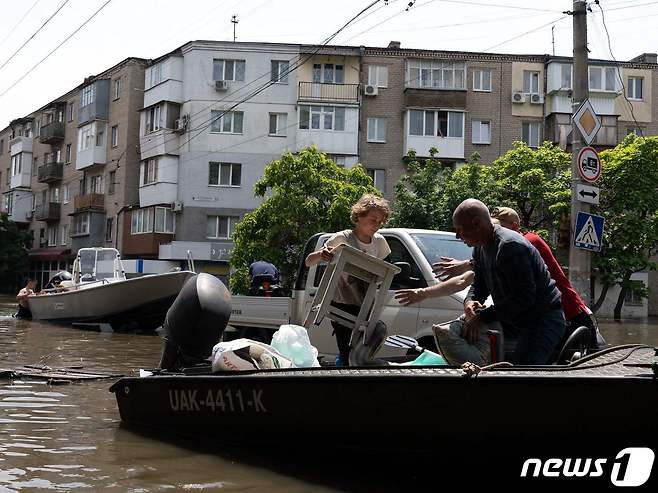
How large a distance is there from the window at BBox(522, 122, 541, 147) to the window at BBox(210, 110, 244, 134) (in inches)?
615

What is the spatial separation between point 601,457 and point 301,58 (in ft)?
135

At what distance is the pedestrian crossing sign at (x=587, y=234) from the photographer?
10805 millimetres

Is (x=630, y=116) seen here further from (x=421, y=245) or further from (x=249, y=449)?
(x=249, y=449)

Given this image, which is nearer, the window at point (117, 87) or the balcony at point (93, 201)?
the window at point (117, 87)

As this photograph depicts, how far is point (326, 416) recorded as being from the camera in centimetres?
471

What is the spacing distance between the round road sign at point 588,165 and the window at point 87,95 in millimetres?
43813

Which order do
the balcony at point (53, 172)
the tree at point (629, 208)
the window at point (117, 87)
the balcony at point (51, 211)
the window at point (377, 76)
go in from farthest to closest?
the balcony at point (51, 211), the balcony at point (53, 172), the window at point (117, 87), the window at point (377, 76), the tree at point (629, 208)

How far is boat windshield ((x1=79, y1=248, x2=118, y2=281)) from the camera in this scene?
22094mm

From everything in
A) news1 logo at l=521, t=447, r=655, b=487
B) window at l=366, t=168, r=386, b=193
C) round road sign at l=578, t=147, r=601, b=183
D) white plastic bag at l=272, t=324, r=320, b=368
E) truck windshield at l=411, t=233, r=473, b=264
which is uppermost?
window at l=366, t=168, r=386, b=193

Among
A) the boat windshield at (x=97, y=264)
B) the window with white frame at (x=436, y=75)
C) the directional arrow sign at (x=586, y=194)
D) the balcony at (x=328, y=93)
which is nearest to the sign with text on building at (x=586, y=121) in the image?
the directional arrow sign at (x=586, y=194)

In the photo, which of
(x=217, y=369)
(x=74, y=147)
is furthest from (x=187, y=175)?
(x=217, y=369)

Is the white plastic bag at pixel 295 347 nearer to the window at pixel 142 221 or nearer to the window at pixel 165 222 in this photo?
the window at pixel 165 222

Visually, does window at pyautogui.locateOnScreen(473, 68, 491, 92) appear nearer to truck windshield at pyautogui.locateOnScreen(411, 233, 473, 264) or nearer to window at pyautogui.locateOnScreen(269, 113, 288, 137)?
window at pyautogui.locateOnScreen(269, 113, 288, 137)

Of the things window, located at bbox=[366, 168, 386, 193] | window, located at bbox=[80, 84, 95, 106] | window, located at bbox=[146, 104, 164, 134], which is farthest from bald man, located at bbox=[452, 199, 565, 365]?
window, located at bbox=[80, 84, 95, 106]
